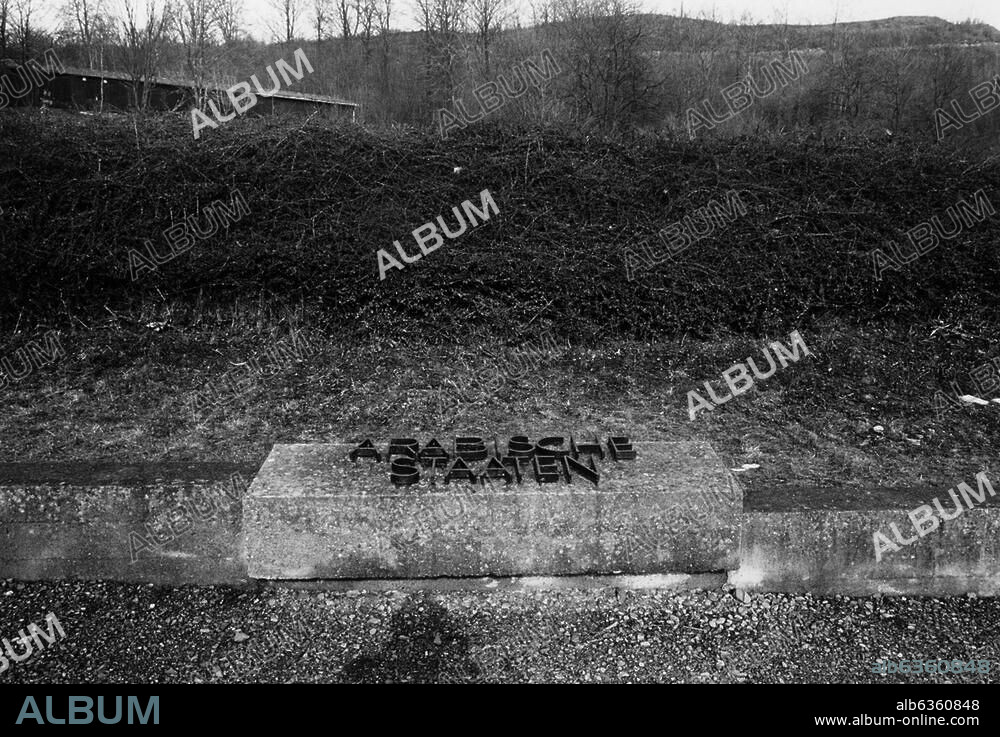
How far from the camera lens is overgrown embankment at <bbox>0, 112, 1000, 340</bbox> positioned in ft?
21.0

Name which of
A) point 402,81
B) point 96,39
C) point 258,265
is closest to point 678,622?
point 258,265

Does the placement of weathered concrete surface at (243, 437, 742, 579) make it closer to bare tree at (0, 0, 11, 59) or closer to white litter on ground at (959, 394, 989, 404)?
white litter on ground at (959, 394, 989, 404)

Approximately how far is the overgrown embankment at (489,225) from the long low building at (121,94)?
539 cm

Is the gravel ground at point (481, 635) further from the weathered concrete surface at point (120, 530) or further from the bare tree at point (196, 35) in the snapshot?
the bare tree at point (196, 35)

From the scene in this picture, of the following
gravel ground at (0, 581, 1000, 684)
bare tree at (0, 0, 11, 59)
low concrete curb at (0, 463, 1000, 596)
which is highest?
bare tree at (0, 0, 11, 59)

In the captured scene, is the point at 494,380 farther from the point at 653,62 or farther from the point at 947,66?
the point at 947,66

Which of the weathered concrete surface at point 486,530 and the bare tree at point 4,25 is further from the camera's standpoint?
the bare tree at point 4,25

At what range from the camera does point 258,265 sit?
6547 millimetres

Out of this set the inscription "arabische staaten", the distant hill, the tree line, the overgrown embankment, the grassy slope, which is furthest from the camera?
the distant hill

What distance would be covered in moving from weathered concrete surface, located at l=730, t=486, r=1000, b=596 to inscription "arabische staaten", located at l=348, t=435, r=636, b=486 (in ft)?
2.30

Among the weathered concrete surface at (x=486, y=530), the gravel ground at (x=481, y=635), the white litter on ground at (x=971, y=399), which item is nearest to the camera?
the gravel ground at (x=481, y=635)

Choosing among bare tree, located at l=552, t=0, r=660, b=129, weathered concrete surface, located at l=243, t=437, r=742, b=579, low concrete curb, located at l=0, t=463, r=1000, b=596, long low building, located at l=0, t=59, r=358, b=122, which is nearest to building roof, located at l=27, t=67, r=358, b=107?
long low building, located at l=0, t=59, r=358, b=122

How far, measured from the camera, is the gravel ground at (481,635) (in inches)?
112

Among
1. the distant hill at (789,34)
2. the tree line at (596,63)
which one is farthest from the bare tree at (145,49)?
the distant hill at (789,34)
